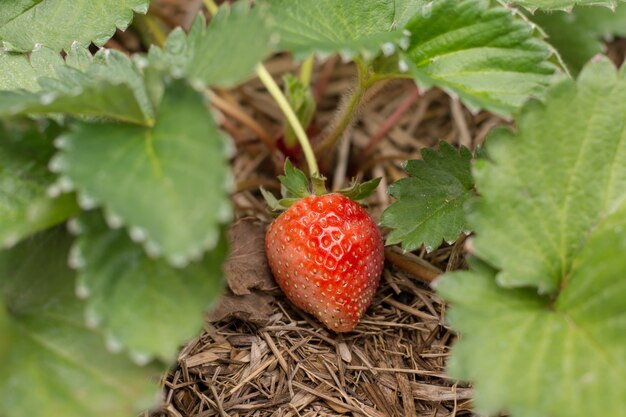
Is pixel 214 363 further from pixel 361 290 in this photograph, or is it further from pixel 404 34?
pixel 404 34

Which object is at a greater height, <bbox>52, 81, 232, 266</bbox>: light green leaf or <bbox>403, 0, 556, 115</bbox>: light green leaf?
<bbox>52, 81, 232, 266</bbox>: light green leaf

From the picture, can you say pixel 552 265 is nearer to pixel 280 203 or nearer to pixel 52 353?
pixel 280 203

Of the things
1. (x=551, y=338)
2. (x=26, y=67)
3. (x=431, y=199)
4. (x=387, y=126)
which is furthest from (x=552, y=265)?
(x=26, y=67)

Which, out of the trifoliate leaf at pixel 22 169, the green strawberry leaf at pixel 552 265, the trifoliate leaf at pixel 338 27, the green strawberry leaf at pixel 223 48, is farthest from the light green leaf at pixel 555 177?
the trifoliate leaf at pixel 22 169

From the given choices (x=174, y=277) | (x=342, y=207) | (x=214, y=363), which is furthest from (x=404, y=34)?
(x=214, y=363)

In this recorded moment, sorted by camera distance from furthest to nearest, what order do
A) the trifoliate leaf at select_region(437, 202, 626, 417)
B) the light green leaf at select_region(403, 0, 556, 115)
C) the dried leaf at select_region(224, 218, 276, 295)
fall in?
the dried leaf at select_region(224, 218, 276, 295), the light green leaf at select_region(403, 0, 556, 115), the trifoliate leaf at select_region(437, 202, 626, 417)

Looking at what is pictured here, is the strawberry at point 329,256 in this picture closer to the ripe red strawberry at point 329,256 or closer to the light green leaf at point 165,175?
the ripe red strawberry at point 329,256

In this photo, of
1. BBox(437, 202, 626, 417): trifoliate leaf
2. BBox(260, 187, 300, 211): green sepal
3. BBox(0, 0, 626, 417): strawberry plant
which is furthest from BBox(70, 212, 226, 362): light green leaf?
BBox(260, 187, 300, 211): green sepal

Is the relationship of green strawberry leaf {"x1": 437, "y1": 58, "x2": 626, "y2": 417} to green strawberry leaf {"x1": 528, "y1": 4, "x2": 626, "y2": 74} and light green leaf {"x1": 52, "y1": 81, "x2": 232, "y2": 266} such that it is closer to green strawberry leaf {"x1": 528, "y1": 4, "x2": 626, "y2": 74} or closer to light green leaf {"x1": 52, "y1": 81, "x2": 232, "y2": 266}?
light green leaf {"x1": 52, "y1": 81, "x2": 232, "y2": 266}
